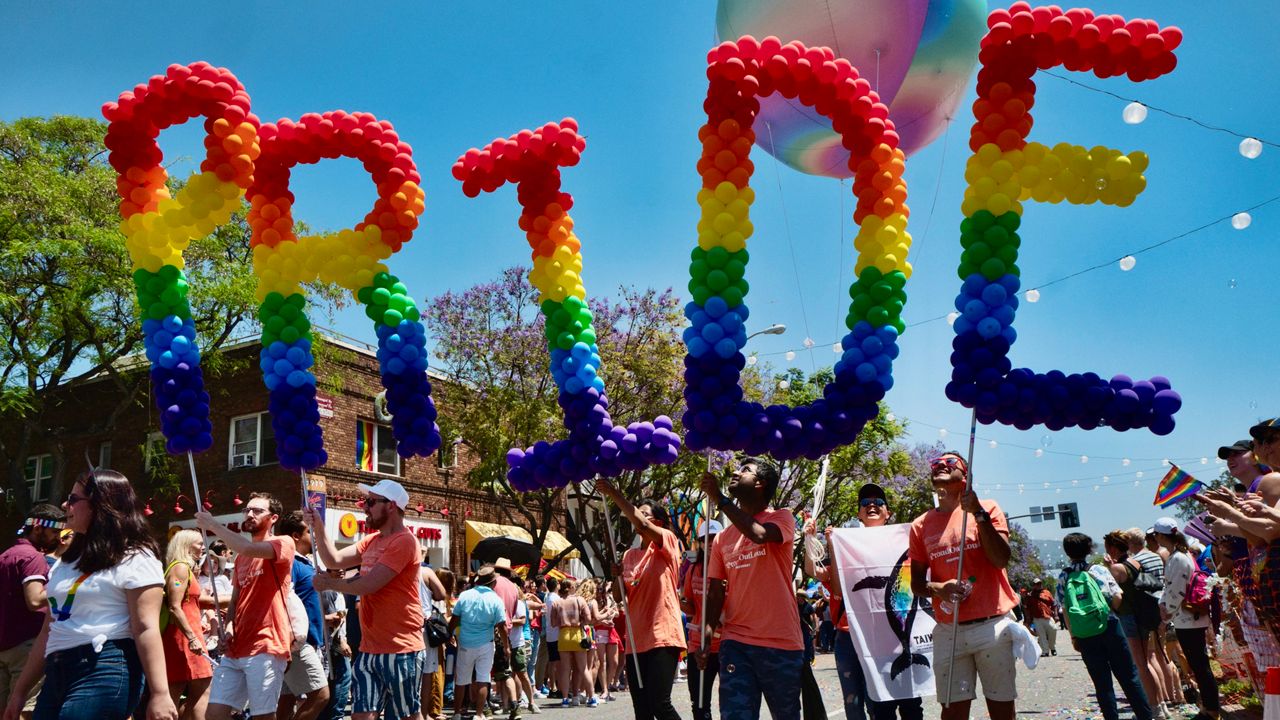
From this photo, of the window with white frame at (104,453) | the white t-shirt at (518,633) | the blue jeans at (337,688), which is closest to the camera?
the blue jeans at (337,688)

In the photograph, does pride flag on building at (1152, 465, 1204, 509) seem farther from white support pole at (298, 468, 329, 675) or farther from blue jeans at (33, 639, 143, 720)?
blue jeans at (33, 639, 143, 720)

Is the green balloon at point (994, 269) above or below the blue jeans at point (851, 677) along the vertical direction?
above

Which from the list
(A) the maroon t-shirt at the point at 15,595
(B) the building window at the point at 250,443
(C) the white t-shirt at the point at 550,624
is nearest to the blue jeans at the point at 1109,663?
(A) the maroon t-shirt at the point at 15,595

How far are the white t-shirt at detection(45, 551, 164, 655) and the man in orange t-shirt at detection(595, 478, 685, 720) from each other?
8.57ft

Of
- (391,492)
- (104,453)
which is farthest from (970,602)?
(104,453)

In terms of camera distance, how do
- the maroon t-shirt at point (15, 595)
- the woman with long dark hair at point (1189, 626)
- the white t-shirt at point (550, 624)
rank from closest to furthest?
the maroon t-shirt at point (15, 595) < the woman with long dark hair at point (1189, 626) < the white t-shirt at point (550, 624)

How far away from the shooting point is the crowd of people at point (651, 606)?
4.02 metres

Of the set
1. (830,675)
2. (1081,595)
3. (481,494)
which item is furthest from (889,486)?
(1081,595)

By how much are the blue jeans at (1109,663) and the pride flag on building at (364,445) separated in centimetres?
2066

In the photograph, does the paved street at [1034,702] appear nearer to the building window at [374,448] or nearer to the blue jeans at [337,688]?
the blue jeans at [337,688]

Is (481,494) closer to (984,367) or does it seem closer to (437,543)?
(437,543)

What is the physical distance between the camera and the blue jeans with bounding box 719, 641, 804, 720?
5.16 meters

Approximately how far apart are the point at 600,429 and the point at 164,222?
10.6 feet

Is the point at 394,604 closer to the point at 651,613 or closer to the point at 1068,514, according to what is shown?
the point at 651,613
